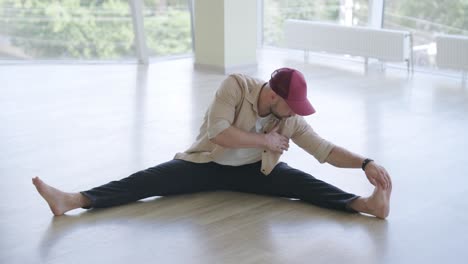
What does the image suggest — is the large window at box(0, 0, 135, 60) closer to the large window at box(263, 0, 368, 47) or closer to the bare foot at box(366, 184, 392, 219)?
the large window at box(263, 0, 368, 47)

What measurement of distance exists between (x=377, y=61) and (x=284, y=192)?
531cm

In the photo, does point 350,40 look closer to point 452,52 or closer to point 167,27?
point 452,52

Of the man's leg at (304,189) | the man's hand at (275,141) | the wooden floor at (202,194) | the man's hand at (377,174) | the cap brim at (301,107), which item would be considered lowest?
the wooden floor at (202,194)

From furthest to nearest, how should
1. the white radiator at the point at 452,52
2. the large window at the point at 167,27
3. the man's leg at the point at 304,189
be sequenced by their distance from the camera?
the large window at the point at 167,27
the white radiator at the point at 452,52
the man's leg at the point at 304,189

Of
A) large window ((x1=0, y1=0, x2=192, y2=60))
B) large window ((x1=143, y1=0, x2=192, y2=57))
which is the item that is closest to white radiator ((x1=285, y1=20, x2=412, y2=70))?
large window ((x1=143, y1=0, x2=192, y2=57))

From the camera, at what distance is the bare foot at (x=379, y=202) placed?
12.8 feet

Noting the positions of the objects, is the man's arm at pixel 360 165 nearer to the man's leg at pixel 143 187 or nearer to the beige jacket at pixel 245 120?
the beige jacket at pixel 245 120

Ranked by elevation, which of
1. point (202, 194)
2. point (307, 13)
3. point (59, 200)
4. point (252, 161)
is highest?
point (307, 13)

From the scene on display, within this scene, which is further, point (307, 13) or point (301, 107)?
point (307, 13)

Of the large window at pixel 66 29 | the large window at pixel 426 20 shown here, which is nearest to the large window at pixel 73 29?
the large window at pixel 66 29

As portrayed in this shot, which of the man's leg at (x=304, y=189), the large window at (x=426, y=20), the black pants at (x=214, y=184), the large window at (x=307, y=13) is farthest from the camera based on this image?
the large window at (x=307, y=13)

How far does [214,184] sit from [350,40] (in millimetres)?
5328

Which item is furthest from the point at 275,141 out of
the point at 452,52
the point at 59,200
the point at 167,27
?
the point at 167,27

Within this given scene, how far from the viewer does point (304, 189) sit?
4.11 metres
